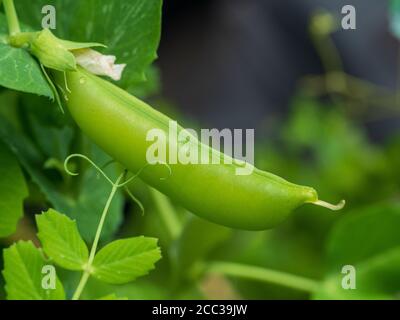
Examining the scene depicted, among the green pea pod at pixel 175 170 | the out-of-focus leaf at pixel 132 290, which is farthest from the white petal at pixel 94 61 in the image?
the out-of-focus leaf at pixel 132 290

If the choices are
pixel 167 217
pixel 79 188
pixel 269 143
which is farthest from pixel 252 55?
pixel 79 188

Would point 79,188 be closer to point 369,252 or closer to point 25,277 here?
point 25,277

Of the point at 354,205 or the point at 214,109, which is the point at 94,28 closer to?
the point at 354,205

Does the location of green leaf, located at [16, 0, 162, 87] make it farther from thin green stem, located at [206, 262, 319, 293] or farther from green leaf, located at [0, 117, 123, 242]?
thin green stem, located at [206, 262, 319, 293]

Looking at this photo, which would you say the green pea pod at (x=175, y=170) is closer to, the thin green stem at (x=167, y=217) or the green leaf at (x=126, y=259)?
the green leaf at (x=126, y=259)

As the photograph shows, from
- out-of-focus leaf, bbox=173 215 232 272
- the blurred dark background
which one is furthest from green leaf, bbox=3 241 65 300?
the blurred dark background

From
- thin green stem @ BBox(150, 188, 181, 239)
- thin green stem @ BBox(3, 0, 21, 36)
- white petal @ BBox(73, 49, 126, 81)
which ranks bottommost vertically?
white petal @ BBox(73, 49, 126, 81)
